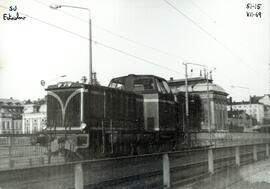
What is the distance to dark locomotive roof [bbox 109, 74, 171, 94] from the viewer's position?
12.6m

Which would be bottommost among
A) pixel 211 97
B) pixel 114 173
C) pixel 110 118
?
pixel 114 173

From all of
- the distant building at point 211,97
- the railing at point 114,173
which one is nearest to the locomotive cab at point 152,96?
the railing at point 114,173

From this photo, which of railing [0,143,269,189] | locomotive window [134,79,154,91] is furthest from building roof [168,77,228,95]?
railing [0,143,269,189]

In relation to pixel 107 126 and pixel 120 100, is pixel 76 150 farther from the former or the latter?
pixel 120 100

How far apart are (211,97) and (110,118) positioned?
3573cm

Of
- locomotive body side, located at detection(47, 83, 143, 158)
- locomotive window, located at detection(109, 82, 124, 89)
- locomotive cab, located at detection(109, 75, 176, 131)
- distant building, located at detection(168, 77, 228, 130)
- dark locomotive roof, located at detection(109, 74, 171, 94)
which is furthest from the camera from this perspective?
distant building, located at detection(168, 77, 228, 130)

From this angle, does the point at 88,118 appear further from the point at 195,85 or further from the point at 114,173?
the point at 195,85

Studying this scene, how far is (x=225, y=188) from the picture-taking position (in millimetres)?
5574

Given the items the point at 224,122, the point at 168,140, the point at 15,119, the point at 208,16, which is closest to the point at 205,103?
the point at 224,122

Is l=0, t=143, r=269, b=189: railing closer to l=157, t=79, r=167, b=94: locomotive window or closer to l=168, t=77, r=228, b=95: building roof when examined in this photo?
l=157, t=79, r=167, b=94: locomotive window

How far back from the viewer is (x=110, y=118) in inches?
404

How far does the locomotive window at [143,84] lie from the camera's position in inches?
496

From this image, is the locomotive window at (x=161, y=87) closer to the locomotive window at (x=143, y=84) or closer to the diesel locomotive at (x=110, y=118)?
the diesel locomotive at (x=110, y=118)

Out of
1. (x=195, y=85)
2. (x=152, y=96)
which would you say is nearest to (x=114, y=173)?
(x=152, y=96)
